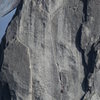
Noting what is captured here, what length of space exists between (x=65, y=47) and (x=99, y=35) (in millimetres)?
1999

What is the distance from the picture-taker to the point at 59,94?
156 feet

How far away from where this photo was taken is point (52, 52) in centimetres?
4781

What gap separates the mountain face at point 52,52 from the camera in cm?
4741

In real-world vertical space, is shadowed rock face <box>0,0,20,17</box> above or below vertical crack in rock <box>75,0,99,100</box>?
above

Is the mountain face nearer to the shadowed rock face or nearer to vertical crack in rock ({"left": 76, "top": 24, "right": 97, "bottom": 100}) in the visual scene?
vertical crack in rock ({"left": 76, "top": 24, "right": 97, "bottom": 100})

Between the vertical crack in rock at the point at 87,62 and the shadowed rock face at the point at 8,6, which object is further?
the shadowed rock face at the point at 8,6

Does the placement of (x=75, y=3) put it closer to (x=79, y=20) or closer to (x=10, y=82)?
(x=79, y=20)

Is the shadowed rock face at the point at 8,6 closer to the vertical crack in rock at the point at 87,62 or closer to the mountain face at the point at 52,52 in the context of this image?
the mountain face at the point at 52,52

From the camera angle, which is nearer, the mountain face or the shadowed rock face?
the mountain face

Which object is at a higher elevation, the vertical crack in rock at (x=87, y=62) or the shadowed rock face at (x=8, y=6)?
the shadowed rock face at (x=8, y=6)

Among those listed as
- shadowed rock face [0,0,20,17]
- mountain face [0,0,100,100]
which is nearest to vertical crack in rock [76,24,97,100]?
mountain face [0,0,100,100]

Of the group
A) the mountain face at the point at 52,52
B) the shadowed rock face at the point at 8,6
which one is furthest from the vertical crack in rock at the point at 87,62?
the shadowed rock face at the point at 8,6

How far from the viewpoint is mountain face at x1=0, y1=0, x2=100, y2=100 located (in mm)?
47406

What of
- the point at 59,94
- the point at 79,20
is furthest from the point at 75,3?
the point at 59,94
